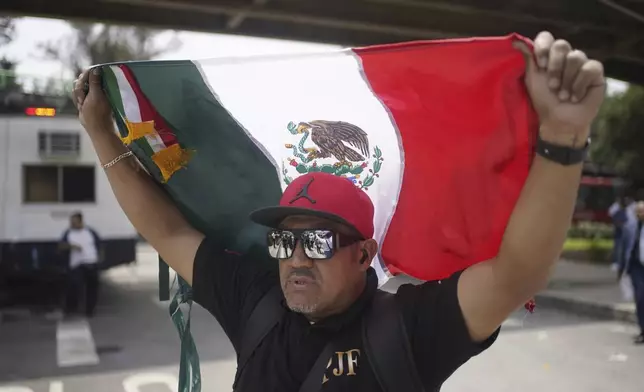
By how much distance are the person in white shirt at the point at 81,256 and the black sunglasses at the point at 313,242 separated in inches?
324

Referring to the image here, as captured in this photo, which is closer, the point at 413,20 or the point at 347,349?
the point at 347,349

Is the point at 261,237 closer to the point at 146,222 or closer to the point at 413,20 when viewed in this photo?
the point at 146,222

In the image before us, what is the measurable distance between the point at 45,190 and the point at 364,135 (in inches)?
387

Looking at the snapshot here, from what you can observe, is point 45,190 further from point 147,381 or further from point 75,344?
point 147,381

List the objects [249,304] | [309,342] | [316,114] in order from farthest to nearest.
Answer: [316,114], [249,304], [309,342]

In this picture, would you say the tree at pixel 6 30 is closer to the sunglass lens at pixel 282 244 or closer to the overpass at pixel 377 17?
the overpass at pixel 377 17

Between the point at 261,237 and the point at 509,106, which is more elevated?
the point at 509,106

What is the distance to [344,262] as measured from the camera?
6.56 ft

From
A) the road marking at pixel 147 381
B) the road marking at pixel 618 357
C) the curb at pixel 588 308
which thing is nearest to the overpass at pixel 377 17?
the curb at pixel 588 308

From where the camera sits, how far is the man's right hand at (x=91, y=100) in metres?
2.35

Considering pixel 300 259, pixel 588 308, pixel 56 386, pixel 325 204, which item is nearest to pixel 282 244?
pixel 300 259

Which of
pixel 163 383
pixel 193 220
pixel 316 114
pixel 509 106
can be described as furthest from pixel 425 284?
pixel 163 383

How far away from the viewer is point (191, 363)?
8.18 ft

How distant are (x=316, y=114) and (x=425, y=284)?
0.77 meters
